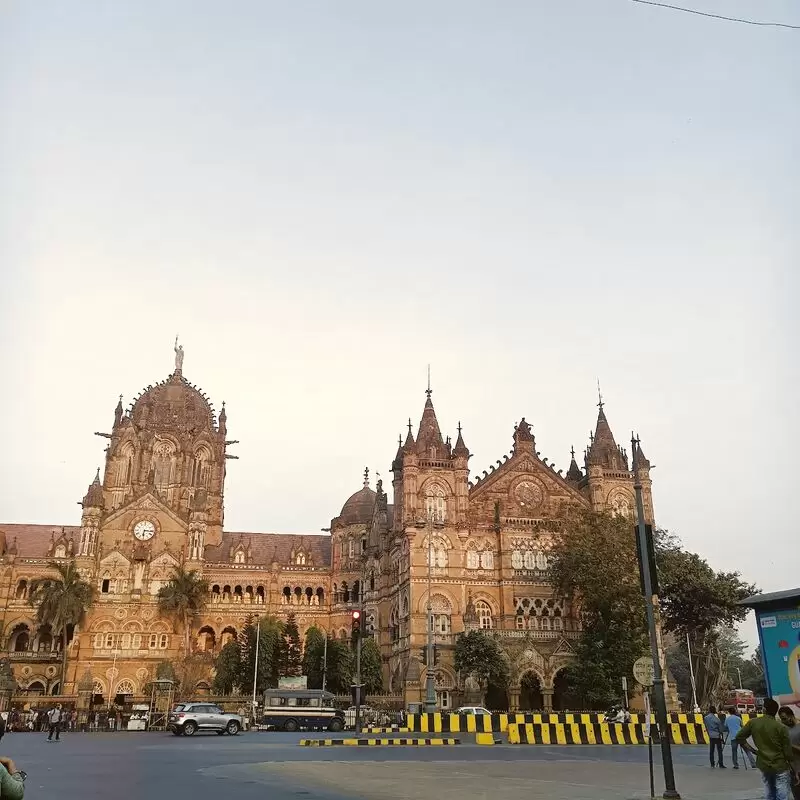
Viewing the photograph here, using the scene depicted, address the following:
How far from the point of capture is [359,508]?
83.2 m

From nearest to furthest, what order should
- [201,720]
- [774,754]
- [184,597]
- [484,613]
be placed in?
[774,754] → [201,720] → [484,613] → [184,597]

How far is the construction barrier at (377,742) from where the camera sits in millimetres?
30672

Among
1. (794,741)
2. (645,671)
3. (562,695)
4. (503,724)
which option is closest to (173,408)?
(562,695)

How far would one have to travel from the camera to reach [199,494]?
273ft

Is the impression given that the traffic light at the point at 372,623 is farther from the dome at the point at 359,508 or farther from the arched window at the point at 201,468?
the arched window at the point at 201,468

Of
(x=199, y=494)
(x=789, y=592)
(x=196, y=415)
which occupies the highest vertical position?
(x=196, y=415)

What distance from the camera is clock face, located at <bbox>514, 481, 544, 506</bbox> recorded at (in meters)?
65.9

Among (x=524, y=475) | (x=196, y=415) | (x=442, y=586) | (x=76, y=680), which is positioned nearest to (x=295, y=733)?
(x=442, y=586)

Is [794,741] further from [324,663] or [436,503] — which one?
[436,503]

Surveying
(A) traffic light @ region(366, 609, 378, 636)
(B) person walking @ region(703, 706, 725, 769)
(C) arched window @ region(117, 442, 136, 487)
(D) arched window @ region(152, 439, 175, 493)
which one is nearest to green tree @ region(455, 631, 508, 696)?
(A) traffic light @ region(366, 609, 378, 636)

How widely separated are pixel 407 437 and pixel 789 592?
49.3 m

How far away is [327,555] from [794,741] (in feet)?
251

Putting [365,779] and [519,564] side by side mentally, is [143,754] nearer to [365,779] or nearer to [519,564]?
[365,779]

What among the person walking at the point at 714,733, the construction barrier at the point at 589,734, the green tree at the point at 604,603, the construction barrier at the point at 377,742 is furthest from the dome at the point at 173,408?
the person walking at the point at 714,733
